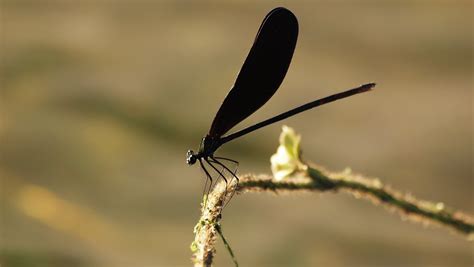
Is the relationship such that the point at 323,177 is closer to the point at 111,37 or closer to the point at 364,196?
the point at 364,196

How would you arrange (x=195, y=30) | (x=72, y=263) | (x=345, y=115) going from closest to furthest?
(x=72, y=263)
(x=345, y=115)
(x=195, y=30)

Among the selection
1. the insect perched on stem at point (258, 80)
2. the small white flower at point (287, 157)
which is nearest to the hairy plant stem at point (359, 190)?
the small white flower at point (287, 157)

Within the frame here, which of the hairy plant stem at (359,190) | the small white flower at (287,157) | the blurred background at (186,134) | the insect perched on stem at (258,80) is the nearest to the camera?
the hairy plant stem at (359,190)

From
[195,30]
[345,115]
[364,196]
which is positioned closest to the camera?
[364,196]

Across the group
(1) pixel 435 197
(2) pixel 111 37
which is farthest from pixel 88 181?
(1) pixel 435 197

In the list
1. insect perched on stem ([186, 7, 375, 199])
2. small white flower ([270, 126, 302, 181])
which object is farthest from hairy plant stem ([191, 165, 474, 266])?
insect perched on stem ([186, 7, 375, 199])

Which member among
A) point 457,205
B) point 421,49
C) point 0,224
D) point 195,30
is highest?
point 195,30

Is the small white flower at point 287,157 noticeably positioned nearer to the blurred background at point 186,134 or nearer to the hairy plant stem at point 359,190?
the hairy plant stem at point 359,190

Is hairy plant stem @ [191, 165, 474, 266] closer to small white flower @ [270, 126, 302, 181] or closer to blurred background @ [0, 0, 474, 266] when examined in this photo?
small white flower @ [270, 126, 302, 181]
